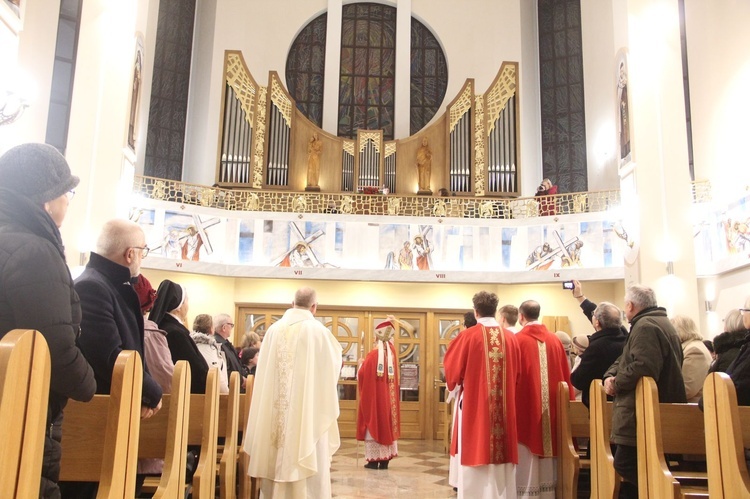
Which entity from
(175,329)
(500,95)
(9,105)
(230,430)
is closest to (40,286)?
(175,329)

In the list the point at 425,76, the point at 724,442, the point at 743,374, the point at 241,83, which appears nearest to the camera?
the point at 724,442

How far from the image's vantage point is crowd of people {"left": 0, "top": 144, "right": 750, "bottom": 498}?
216 cm

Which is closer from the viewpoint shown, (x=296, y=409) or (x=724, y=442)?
(x=724, y=442)

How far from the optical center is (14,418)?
→ 172 cm

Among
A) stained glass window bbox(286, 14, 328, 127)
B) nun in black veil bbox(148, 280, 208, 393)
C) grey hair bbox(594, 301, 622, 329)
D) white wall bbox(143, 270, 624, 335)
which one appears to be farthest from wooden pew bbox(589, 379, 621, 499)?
stained glass window bbox(286, 14, 328, 127)

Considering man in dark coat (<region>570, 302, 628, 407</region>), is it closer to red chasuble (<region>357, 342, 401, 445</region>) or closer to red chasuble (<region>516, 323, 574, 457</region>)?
red chasuble (<region>516, 323, 574, 457</region>)

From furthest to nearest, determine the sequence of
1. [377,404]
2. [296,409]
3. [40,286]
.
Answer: [377,404], [296,409], [40,286]

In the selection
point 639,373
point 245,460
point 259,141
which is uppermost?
point 259,141

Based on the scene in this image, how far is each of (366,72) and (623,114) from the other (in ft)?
26.5

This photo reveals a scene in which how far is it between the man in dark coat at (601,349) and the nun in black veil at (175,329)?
2.90 metres

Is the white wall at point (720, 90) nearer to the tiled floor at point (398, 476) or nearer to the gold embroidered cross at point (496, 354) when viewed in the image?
the tiled floor at point (398, 476)

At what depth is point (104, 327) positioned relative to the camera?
9.07ft

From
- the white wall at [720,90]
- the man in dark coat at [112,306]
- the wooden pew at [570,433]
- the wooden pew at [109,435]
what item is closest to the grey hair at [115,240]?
the man in dark coat at [112,306]

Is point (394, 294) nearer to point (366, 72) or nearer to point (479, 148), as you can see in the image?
point (479, 148)
